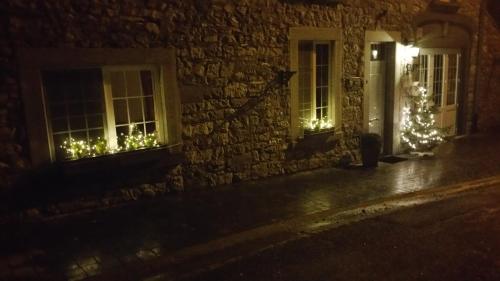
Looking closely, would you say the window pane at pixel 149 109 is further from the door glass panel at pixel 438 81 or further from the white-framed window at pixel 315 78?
the door glass panel at pixel 438 81

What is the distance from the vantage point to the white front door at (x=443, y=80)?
39.2 feet

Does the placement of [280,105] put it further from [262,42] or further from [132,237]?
[132,237]

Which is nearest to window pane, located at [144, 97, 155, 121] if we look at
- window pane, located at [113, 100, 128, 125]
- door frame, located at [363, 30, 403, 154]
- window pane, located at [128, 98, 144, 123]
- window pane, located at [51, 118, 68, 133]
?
window pane, located at [128, 98, 144, 123]

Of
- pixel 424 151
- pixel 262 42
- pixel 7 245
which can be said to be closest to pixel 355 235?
pixel 262 42

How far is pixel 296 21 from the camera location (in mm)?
8766

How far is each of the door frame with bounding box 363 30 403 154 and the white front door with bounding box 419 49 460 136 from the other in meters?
1.56

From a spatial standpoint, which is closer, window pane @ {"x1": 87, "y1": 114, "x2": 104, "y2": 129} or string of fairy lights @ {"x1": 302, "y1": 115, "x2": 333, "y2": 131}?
window pane @ {"x1": 87, "y1": 114, "x2": 104, "y2": 129}

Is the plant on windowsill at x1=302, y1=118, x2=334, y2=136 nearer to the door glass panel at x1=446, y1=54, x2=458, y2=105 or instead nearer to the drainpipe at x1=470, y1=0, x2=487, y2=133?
the door glass panel at x1=446, y1=54, x2=458, y2=105

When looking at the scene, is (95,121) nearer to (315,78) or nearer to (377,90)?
(315,78)

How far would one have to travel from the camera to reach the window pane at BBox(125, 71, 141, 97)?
281 inches

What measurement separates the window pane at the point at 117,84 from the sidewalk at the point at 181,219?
197 cm

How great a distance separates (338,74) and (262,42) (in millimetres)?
2204

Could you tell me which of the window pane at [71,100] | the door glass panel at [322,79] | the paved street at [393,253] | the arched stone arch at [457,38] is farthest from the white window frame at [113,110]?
the arched stone arch at [457,38]

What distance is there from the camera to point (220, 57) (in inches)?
311
